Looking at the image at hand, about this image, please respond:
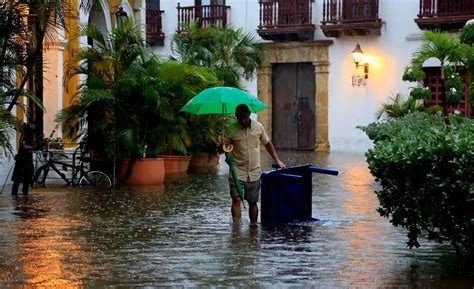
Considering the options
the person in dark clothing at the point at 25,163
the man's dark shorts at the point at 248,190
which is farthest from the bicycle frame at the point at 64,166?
the man's dark shorts at the point at 248,190

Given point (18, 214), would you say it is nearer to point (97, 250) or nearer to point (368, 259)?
point (97, 250)

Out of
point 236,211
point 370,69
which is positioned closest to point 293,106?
point 370,69

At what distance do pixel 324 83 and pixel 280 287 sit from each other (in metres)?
26.2

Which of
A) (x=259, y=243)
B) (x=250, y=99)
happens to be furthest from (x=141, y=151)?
(x=259, y=243)

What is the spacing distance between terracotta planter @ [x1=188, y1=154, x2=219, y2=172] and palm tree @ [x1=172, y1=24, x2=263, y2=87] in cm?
191

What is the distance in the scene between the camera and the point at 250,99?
12.1 m

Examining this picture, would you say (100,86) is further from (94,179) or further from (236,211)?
(236,211)

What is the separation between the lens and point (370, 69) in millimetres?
32625

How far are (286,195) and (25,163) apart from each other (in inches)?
214

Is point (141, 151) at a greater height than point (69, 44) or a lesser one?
lesser

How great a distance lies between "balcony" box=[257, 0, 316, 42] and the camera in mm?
33000

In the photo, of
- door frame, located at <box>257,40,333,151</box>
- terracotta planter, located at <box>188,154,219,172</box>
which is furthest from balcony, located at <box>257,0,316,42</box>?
terracotta planter, located at <box>188,154,219,172</box>

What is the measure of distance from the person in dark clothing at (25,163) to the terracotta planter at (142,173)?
2.45 m

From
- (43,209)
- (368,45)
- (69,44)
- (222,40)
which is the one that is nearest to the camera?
(43,209)
